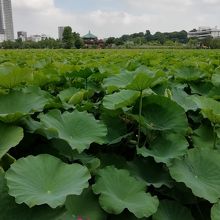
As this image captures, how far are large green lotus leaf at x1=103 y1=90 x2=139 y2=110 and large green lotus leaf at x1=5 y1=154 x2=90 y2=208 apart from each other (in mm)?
365

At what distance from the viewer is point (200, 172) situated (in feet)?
3.77

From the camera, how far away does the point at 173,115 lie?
126cm

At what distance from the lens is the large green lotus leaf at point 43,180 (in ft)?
2.73

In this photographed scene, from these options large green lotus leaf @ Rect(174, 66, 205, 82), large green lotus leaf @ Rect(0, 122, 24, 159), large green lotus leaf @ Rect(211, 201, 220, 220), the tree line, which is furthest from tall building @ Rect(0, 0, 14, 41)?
large green lotus leaf @ Rect(211, 201, 220, 220)

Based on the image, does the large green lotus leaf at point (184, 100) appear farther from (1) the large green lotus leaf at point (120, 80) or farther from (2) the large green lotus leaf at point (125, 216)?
(2) the large green lotus leaf at point (125, 216)

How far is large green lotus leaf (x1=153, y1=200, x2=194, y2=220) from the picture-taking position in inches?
41.1

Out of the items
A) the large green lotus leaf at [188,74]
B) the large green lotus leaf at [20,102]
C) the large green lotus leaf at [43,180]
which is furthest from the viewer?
the large green lotus leaf at [188,74]

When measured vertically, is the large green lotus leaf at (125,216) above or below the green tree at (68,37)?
above

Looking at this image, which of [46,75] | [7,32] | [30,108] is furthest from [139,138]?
[7,32]

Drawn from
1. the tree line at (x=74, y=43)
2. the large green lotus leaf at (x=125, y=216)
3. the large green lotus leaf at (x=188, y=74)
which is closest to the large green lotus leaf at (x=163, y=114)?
the large green lotus leaf at (x=125, y=216)

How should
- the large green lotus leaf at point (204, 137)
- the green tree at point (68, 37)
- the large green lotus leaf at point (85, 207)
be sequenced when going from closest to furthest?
1. the large green lotus leaf at point (85, 207)
2. the large green lotus leaf at point (204, 137)
3. the green tree at point (68, 37)

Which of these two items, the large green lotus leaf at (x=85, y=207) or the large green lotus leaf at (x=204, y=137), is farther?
the large green lotus leaf at (x=204, y=137)

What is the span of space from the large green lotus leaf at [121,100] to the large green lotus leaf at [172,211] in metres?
0.35

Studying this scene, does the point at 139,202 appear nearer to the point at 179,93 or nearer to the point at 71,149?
the point at 71,149
